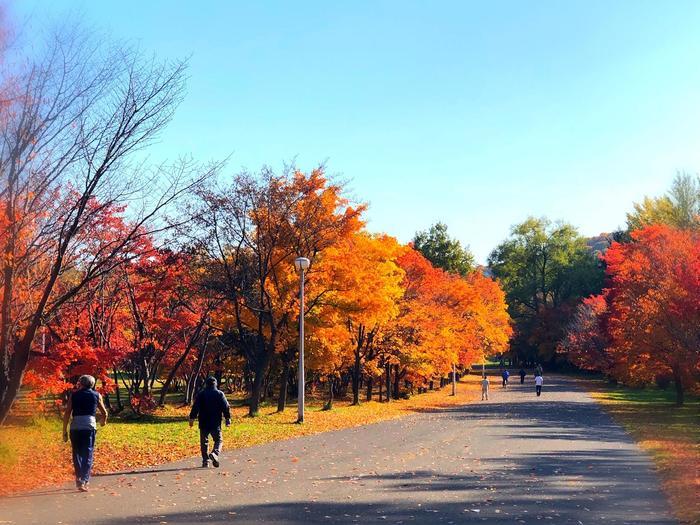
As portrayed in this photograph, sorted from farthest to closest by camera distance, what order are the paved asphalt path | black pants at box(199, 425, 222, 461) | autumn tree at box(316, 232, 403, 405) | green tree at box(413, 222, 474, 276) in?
1. green tree at box(413, 222, 474, 276)
2. autumn tree at box(316, 232, 403, 405)
3. black pants at box(199, 425, 222, 461)
4. the paved asphalt path

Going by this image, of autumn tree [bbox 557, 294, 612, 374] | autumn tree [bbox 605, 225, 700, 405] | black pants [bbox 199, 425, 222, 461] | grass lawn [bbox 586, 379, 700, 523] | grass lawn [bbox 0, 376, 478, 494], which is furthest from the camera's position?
autumn tree [bbox 557, 294, 612, 374]

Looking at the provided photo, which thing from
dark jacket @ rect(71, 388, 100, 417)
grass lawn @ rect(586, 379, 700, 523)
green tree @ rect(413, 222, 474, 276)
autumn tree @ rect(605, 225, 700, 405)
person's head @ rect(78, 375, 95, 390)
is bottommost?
grass lawn @ rect(586, 379, 700, 523)

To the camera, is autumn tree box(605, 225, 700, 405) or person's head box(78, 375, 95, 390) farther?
autumn tree box(605, 225, 700, 405)

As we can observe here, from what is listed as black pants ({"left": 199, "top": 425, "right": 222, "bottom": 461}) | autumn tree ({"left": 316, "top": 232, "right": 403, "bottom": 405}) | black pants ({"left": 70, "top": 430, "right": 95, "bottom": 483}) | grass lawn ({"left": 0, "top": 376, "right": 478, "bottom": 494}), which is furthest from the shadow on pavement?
autumn tree ({"left": 316, "top": 232, "right": 403, "bottom": 405})

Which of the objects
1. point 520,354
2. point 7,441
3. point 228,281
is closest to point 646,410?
point 228,281

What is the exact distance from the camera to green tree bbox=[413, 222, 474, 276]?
90.3 meters

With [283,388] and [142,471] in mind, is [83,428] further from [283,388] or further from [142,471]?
[283,388]

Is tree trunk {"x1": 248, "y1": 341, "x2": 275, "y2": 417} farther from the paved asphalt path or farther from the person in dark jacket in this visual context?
the person in dark jacket

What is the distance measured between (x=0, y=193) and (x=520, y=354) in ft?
325

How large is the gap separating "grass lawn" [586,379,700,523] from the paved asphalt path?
0.34 metres

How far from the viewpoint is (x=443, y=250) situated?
90.6 m

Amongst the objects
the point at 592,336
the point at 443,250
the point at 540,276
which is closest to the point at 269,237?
the point at 592,336

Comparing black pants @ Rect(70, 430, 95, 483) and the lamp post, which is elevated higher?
→ the lamp post

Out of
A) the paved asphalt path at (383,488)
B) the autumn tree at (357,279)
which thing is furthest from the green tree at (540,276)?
the paved asphalt path at (383,488)
